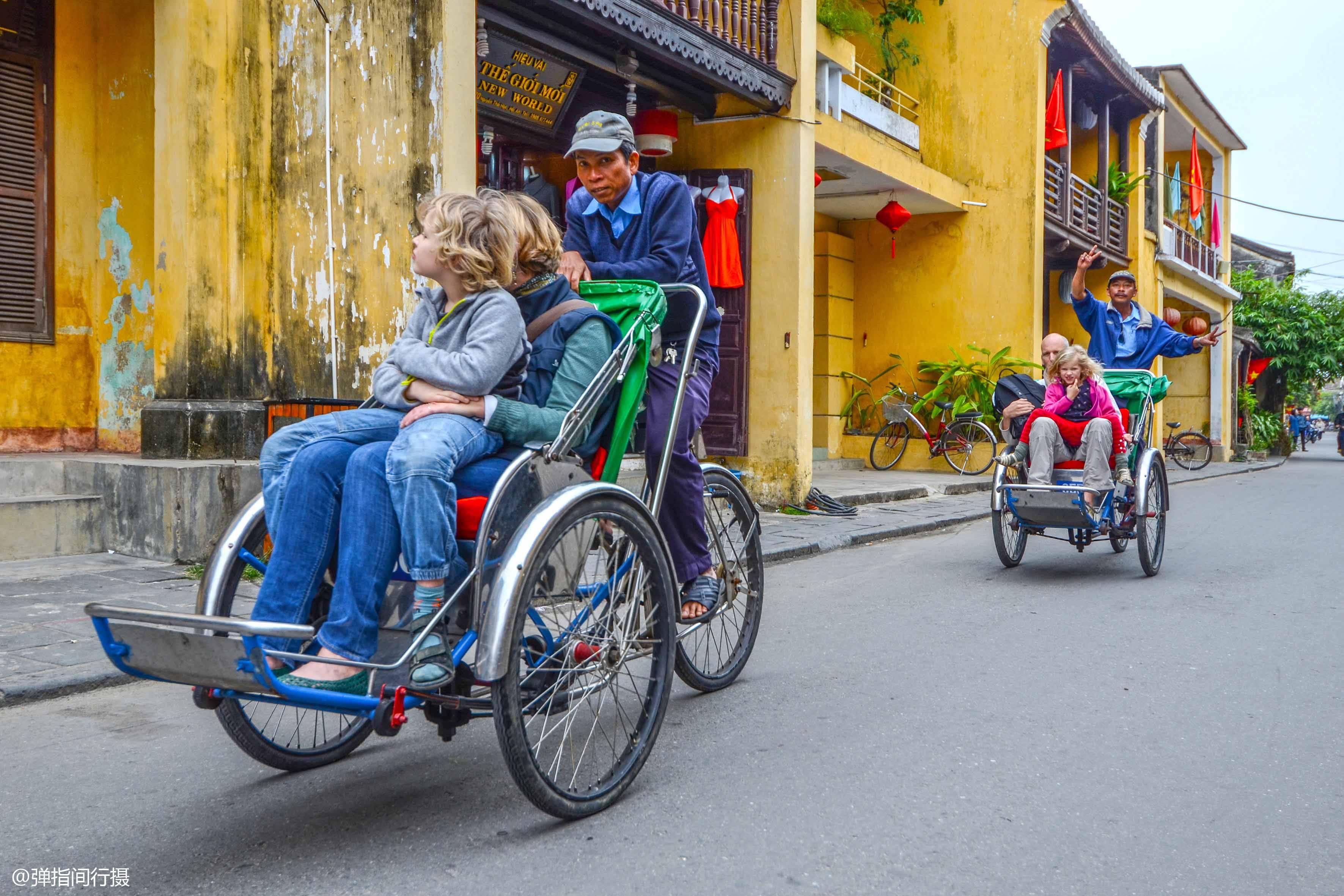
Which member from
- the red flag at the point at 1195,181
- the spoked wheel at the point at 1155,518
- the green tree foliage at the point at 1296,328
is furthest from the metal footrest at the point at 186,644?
the green tree foliage at the point at 1296,328

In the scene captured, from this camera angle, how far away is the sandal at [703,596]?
3.74 m

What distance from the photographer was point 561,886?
2379mm

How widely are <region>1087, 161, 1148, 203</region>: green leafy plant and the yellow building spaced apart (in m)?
9.55

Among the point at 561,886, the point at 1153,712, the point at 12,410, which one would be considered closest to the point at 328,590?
the point at 561,886

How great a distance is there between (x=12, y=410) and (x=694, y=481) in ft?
16.3

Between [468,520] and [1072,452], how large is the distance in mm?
5121

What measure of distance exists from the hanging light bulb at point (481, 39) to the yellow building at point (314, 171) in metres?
0.02

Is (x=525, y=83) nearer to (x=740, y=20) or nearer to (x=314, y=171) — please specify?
(x=740, y=20)

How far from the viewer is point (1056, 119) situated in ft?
55.1

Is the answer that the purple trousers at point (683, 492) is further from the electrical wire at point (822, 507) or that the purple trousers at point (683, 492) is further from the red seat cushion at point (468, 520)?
the electrical wire at point (822, 507)

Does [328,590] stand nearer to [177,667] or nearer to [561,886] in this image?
[177,667]

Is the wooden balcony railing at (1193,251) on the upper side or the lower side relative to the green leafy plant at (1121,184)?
lower

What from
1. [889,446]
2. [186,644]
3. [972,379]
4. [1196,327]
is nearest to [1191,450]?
[1196,327]

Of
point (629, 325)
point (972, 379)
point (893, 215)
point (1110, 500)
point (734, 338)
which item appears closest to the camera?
point (629, 325)
